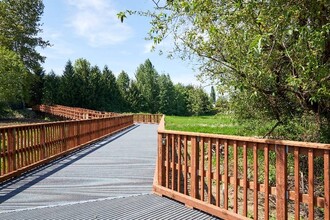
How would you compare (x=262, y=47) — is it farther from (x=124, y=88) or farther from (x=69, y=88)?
(x=124, y=88)

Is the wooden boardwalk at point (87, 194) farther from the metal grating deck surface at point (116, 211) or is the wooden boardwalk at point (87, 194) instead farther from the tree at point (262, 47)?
the tree at point (262, 47)

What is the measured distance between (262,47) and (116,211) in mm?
2695

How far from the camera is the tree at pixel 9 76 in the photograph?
95.7 feet

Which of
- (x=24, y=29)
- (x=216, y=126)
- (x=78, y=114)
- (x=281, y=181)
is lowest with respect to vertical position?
(x=216, y=126)

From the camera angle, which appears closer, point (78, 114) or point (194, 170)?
point (194, 170)

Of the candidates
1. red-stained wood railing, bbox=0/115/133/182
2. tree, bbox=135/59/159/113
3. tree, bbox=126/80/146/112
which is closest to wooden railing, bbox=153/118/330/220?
red-stained wood railing, bbox=0/115/133/182

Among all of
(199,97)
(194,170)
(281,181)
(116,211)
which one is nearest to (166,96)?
(199,97)

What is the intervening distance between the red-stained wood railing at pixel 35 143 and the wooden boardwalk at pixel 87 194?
0.71 ft

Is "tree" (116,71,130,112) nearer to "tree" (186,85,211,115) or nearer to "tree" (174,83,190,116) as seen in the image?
"tree" (174,83,190,116)

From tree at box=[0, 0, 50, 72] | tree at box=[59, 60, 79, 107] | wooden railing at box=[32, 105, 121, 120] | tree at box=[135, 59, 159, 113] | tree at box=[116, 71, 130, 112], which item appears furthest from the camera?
tree at box=[135, 59, 159, 113]

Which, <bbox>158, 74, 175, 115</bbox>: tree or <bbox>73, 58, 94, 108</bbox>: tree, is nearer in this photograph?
<bbox>73, 58, 94, 108</bbox>: tree

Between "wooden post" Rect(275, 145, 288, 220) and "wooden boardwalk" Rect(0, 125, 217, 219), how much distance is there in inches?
37.8

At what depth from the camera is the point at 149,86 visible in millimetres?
68250

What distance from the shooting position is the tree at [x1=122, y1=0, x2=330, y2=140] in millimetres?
4473
